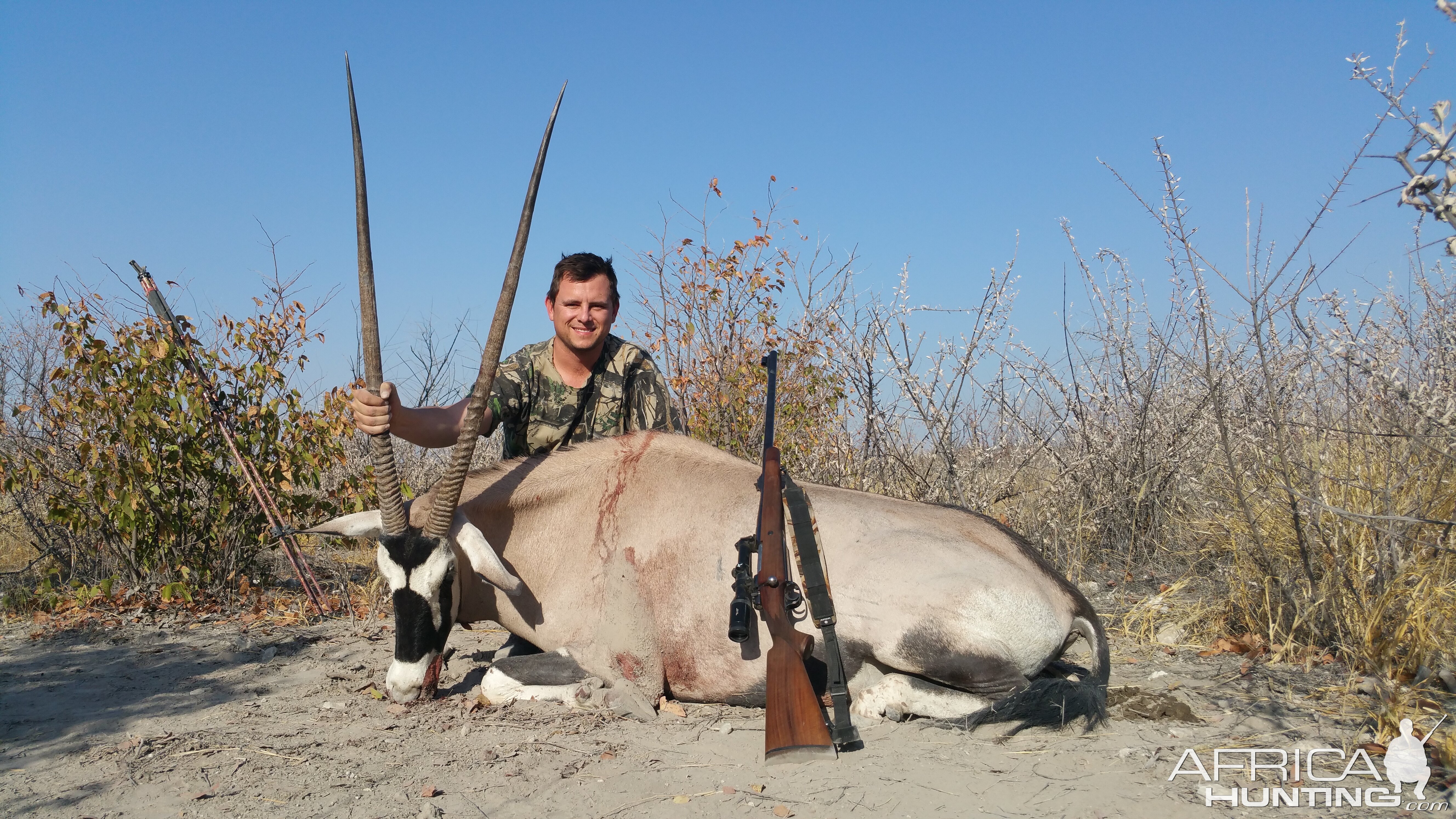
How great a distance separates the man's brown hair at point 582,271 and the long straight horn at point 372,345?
58.0 inches

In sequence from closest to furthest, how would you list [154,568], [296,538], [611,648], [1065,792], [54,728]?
[1065,792], [54,728], [611,648], [154,568], [296,538]

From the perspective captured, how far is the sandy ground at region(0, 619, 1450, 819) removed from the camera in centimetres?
334

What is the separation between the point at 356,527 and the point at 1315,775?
4352 mm

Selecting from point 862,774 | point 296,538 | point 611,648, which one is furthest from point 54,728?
point 862,774

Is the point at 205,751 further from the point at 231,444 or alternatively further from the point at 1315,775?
the point at 1315,775

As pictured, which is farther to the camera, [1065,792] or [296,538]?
[296,538]

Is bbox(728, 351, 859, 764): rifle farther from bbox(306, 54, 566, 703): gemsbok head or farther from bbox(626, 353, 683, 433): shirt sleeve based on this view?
bbox(626, 353, 683, 433): shirt sleeve

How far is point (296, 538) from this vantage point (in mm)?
7273

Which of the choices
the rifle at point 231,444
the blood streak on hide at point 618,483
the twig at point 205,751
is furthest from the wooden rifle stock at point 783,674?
the rifle at point 231,444

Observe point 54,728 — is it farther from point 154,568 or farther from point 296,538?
point 296,538

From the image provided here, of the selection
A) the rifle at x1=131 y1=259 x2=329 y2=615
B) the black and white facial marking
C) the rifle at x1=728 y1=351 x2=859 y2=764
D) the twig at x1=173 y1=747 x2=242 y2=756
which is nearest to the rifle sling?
the rifle at x1=728 y1=351 x2=859 y2=764

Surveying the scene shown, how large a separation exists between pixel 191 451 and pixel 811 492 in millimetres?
4642

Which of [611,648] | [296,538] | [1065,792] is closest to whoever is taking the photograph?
[1065,792]

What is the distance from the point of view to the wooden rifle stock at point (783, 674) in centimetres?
372
